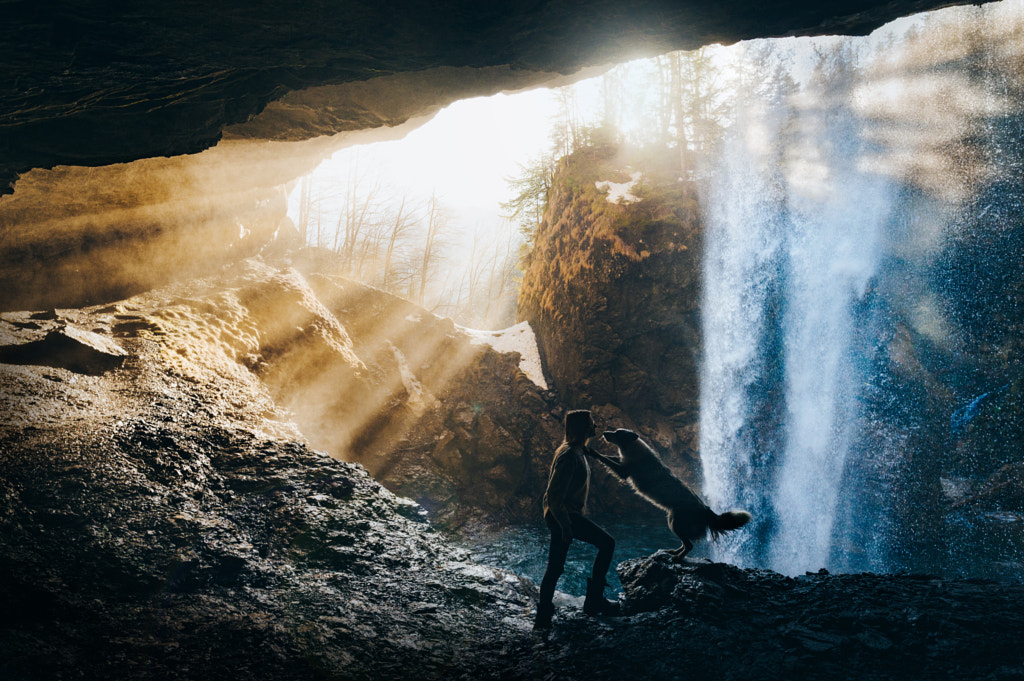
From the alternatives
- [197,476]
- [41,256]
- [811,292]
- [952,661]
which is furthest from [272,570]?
[811,292]

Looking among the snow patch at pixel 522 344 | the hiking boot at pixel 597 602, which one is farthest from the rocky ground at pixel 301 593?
Result: the snow patch at pixel 522 344

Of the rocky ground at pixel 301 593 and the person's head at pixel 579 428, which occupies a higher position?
the person's head at pixel 579 428

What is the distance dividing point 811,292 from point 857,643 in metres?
12.9

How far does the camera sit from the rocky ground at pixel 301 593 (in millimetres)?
3615

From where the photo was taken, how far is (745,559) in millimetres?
11664

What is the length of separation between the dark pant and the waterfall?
9276 mm

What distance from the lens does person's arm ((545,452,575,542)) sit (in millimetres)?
4516

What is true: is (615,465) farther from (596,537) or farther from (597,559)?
(597,559)

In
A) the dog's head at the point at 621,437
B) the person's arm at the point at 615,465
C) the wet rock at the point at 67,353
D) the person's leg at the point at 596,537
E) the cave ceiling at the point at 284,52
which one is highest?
the cave ceiling at the point at 284,52

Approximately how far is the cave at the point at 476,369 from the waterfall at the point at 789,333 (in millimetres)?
98

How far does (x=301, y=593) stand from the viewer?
4.78 meters

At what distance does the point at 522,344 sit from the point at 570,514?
14773 millimetres

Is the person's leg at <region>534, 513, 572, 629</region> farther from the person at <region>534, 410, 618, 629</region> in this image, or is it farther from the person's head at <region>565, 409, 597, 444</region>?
the person's head at <region>565, 409, 597, 444</region>

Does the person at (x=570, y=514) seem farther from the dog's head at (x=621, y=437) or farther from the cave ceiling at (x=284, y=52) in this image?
the cave ceiling at (x=284, y=52)
